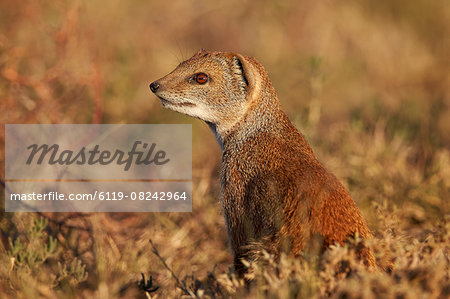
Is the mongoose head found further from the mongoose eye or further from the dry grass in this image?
the dry grass

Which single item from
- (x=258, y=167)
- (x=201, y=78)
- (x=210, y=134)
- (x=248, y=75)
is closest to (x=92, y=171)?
(x=210, y=134)

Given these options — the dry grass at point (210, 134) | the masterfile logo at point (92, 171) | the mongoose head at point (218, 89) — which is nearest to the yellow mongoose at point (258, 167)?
the mongoose head at point (218, 89)

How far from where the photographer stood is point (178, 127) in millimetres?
A: 7199

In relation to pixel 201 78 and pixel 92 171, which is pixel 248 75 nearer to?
pixel 201 78

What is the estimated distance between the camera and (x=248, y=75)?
171 inches

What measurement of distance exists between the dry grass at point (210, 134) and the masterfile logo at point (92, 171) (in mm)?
143

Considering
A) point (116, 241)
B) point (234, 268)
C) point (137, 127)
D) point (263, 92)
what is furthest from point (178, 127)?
→ point (234, 268)

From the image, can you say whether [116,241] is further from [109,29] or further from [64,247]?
[109,29]

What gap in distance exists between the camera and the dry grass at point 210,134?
140 inches

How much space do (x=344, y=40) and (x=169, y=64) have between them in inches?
116

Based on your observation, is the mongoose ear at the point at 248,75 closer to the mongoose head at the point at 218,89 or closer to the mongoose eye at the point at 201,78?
the mongoose head at the point at 218,89

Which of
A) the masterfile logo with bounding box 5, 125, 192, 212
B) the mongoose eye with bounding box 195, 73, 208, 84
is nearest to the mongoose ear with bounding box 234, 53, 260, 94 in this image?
the mongoose eye with bounding box 195, 73, 208, 84

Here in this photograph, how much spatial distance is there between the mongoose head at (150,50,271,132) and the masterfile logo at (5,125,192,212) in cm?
140

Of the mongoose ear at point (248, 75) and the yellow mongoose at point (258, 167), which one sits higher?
the mongoose ear at point (248, 75)
